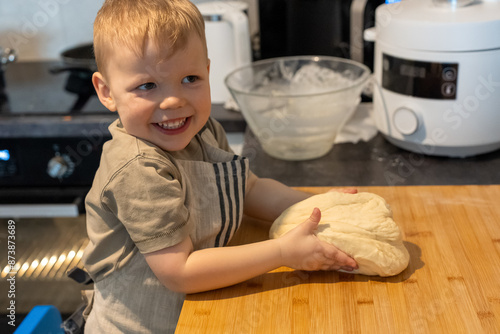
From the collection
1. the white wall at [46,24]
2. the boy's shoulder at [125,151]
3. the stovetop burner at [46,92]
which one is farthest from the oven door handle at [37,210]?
the boy's shoulder at [125,151]

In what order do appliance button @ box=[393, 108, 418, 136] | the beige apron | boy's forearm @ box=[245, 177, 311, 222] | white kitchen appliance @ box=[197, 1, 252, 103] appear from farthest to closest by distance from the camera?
white kitchen appliance @ box=[197, 1, 252, 103] < appliance button @ box=[393, 108, 418, 136] < boy's forearm @ box=[245, 177, 311, 222] < the beige apron

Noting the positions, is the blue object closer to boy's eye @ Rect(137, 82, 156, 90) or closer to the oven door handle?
boy's eye @ Rect(137, 82, 156, 90)

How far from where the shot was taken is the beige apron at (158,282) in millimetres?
839

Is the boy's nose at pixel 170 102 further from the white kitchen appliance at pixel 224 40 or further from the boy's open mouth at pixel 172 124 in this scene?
the white kitchen appliance at pixel 224 40

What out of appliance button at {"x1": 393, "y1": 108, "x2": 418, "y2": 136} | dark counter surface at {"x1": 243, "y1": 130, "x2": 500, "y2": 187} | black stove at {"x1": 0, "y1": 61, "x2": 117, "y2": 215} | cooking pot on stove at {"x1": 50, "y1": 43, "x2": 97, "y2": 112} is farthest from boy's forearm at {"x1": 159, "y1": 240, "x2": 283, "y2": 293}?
cooking pot on stove at {"x1": 50, "y1": 43, "x2": 97, "y2": 112}

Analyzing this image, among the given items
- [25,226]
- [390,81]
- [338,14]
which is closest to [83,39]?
[25,226]

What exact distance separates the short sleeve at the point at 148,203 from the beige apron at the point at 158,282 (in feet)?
0.20

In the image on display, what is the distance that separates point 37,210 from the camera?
1650 millimetres

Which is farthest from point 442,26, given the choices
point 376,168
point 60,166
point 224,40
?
point 60,166

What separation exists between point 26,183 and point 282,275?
3.72ft

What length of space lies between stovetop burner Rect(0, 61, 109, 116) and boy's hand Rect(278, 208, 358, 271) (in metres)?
0.98

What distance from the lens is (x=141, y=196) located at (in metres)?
0.75

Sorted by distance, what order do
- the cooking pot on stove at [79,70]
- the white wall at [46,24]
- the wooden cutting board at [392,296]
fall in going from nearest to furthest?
the wooden cutting board at [392,296], the cooking pot on stove at [79,70], the white wall at [46,24]

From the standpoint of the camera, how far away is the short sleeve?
749 mm
